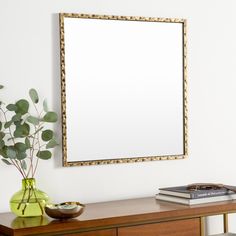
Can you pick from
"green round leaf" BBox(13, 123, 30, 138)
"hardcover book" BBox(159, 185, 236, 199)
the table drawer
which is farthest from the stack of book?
"green round leaf" BBox(13, 123, 30, 138)

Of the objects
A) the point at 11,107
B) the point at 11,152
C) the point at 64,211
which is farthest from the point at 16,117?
the point at 64,211

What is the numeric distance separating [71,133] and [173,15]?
924 millimetres

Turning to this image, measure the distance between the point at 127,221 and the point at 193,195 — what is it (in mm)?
434

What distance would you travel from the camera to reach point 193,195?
325 cm

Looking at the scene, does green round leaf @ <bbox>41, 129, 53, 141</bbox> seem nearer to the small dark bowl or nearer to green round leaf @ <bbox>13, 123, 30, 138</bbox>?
green round leaf @ <bbox>13, 123, 30, 138</bbox>

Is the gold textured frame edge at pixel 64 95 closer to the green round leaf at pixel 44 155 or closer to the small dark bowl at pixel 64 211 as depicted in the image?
the green round leaf at pixel 44 155

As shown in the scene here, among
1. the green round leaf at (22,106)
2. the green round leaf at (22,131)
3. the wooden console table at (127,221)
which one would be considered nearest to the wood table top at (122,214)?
the wooden console table at (127,221)

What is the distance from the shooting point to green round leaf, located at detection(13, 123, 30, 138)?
122 inches

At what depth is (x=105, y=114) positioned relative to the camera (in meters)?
3.43

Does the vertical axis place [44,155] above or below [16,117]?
below

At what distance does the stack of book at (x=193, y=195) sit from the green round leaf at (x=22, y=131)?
79 centimetres

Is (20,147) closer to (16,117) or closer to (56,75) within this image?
(16,117)

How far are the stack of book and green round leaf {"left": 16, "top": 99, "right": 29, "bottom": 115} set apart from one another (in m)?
0.84

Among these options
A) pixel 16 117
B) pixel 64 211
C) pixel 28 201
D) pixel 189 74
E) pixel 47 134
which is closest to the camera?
pixel 64 211
